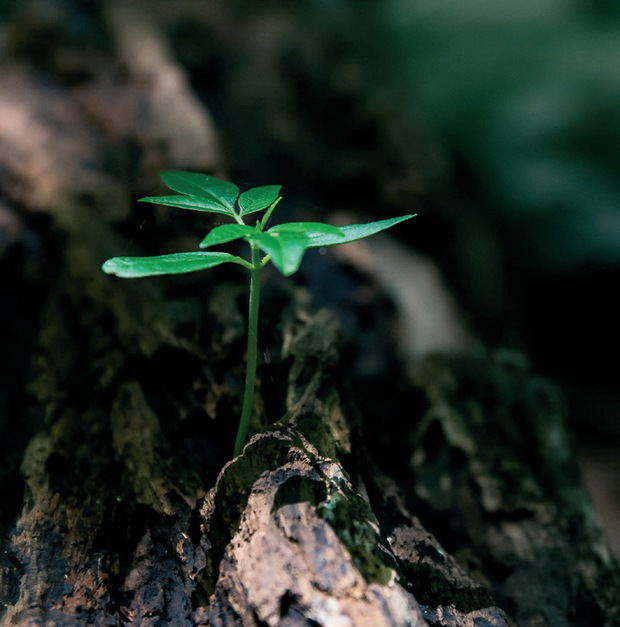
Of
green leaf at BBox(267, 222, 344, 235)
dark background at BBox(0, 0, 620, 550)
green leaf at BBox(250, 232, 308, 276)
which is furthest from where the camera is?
dark background at BBox(0, 0, 620, 550)

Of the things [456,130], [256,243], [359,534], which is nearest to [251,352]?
[256,243]

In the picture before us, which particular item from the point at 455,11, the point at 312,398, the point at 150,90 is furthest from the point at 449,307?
the point at 455,11

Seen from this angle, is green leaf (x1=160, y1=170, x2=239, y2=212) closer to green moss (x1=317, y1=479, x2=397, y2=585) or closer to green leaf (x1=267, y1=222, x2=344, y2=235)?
green leaf (x1=267, y1=222, x2=344, y2=235)

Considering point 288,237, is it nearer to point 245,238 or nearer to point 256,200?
point 245,238

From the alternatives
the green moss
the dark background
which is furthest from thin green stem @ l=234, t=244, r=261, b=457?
the dark background

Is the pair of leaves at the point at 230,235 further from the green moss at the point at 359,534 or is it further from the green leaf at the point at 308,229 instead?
the green moss at the point at 359,534

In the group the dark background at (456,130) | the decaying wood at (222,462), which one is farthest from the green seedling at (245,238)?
the dark background at (456,130)

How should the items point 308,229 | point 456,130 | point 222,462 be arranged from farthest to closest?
point 456,130, point 222,462, point 308,229
